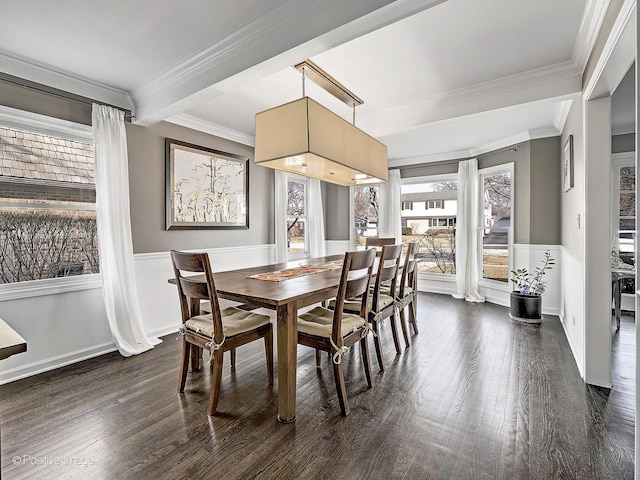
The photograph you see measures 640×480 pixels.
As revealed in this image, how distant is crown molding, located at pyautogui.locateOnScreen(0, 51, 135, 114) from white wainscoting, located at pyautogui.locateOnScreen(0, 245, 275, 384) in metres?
1.57

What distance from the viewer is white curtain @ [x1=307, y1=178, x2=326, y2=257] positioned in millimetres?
5840

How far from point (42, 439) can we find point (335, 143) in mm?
2735

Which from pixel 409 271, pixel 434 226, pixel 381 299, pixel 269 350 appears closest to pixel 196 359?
pixel 269 350

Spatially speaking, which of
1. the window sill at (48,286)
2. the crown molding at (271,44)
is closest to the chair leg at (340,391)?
the crown molding at (271,44)

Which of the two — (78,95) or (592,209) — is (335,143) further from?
(78,95)

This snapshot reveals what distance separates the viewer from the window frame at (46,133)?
2520 millimetres

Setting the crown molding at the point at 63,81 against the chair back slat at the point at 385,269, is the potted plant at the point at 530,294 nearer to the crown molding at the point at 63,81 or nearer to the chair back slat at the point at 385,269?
the chair back slat at the point at 385,269

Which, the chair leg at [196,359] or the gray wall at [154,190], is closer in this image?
the chair leg at [196,359]

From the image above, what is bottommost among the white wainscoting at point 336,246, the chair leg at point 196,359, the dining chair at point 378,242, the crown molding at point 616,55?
the chair leg at point 196,359

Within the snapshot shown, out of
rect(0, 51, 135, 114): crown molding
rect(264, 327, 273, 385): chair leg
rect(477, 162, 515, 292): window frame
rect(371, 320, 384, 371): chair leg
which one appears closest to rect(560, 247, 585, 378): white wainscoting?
rect(477, 162, 515, 292): window frame

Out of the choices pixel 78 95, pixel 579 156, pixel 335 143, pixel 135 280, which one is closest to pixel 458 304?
pixel 579 156

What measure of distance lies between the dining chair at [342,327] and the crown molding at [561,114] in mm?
2752

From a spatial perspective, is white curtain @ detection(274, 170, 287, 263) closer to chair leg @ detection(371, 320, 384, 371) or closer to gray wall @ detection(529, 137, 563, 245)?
→ chair leg @ detection(371, 320, 384, 371)

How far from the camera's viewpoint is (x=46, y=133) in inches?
108
